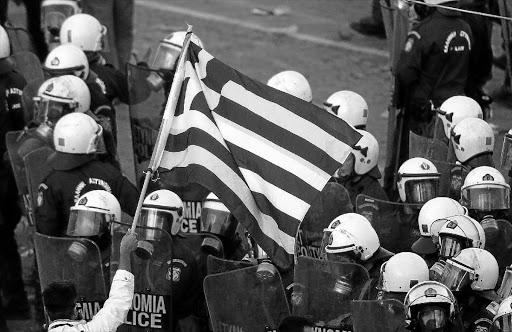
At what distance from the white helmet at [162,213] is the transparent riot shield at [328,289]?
1.36 meters

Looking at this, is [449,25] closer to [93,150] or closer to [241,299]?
[93,150]

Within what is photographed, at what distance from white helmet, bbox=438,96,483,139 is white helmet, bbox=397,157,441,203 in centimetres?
95

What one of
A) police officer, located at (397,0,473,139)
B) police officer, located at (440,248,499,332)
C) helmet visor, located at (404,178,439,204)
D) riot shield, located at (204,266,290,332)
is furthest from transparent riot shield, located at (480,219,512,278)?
police officer, located at (397,0,473,139)

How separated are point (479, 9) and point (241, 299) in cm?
732

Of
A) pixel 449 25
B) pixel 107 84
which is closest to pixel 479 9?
pixel 449 25

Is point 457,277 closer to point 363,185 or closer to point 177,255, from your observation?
point 177,255

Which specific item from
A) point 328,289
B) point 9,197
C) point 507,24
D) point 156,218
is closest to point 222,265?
point 328,289

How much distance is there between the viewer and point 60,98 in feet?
38.8

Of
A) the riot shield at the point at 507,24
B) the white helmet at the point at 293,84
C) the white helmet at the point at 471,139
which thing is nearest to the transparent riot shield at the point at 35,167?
the white helmet at the point at 293,84

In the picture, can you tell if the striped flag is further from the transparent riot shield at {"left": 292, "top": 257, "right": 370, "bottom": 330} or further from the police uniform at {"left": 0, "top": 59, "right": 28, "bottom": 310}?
the police uniform at {"left": 0, "top": 59, "right": 28, "bottom": 310}

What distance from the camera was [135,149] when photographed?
12188 millimetres

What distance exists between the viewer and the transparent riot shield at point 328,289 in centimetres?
870

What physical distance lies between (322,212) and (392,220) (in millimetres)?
625

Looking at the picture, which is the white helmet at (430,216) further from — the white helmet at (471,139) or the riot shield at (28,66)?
the riot shield at (28,66)
